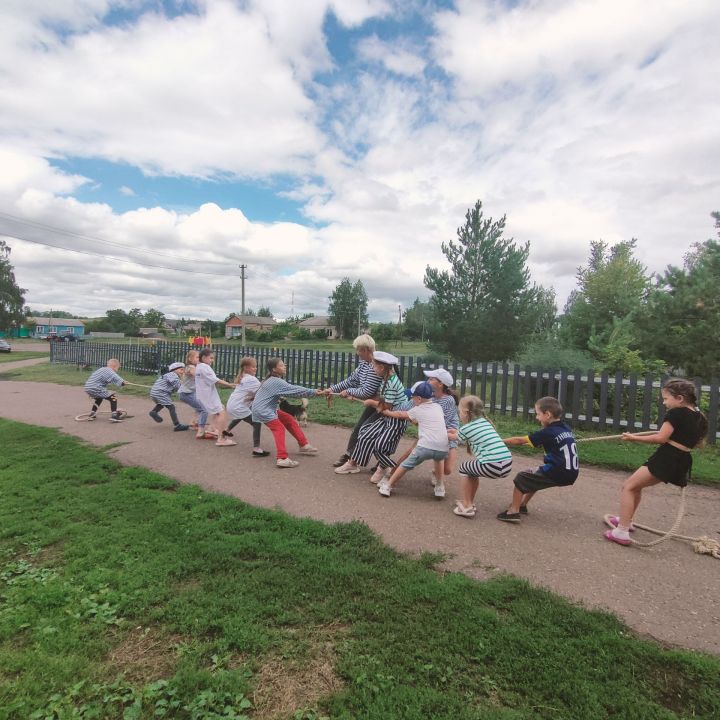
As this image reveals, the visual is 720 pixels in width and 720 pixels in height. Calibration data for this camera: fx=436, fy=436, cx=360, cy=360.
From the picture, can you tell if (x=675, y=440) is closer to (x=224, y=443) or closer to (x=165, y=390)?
(x=224, y=443)

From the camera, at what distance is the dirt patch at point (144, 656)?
2295 millimetres

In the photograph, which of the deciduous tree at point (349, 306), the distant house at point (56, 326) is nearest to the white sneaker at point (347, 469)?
the deciduous tree at point (349, 306)

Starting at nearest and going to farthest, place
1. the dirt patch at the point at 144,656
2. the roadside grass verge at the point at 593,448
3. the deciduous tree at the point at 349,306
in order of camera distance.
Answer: the dirt patch at the point at 144,656, the roadside grass verge at the point at 593,448, the deciduous tree at the point at 349,306

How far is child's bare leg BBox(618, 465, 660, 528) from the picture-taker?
3908 millimetres

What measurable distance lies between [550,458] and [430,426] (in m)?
1.24

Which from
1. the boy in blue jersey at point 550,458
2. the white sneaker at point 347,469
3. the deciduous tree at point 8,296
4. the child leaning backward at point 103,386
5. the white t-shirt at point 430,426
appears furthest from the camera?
the deciduous tree at point 8,296

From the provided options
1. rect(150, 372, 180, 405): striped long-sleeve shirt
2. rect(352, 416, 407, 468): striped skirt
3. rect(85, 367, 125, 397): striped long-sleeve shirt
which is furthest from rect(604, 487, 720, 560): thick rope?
rect(85, 367, 125, 397): striped long-sleeve shirt

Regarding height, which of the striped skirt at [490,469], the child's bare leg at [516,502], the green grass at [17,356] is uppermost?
the striped skirt at [490,469]

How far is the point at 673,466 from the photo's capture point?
12.5ft

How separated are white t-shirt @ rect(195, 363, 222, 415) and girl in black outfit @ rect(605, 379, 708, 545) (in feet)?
20.5

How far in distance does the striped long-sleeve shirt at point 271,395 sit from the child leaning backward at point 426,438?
1761 millimetres

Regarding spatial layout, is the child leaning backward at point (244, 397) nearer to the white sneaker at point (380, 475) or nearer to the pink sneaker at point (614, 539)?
the white sneaker at point (380, 475)

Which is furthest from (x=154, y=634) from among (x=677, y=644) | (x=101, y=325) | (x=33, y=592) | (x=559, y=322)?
(x=101, y=325)

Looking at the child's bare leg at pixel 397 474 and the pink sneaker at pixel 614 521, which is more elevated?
the child's bare leg at pixel 397 474
